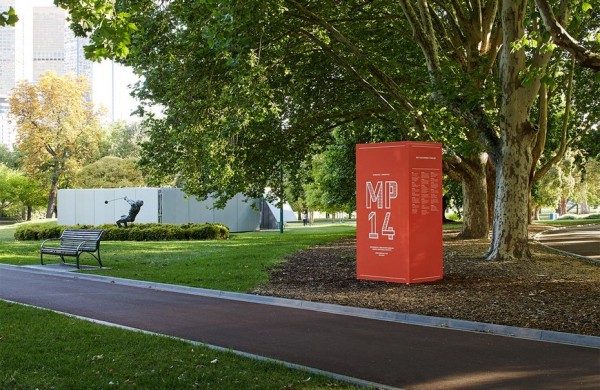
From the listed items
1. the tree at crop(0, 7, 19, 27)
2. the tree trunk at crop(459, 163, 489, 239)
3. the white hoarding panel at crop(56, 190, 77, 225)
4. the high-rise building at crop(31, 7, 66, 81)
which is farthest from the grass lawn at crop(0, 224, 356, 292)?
the high-rise building at crop(31, 7, 66, 81)

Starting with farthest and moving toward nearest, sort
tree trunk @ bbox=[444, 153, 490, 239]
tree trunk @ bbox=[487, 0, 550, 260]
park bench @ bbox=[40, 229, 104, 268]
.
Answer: tree trunk @ bbox=[444, 153, 490, 239] < park bench @ bbox=[40, 229, 104, 268] < tree trunk @ bbox=[487, 0, 550, 260]

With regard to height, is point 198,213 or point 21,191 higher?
point 21,191

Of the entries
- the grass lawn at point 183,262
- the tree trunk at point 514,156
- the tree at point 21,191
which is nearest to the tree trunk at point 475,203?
the grass lawn at point 183,262

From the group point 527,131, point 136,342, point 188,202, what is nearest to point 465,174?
point 527,131

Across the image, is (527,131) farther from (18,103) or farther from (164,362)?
(18,103)

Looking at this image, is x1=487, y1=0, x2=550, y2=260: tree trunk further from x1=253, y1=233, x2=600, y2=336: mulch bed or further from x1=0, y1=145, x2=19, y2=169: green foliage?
x1=0, y1=145, x2=19, y2=169: green foliage

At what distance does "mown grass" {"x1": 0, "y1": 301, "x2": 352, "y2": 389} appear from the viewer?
6.42 metres

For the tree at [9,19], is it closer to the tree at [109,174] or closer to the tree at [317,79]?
the tree at [317,79]

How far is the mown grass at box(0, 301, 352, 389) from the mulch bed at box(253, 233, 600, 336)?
4222 mm

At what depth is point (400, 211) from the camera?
14484mm

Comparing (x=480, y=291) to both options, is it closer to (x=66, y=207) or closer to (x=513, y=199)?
(x=513, y=199)

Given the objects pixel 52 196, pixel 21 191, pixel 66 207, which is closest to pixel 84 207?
pixel 66 207

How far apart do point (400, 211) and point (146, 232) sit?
72.4 feet

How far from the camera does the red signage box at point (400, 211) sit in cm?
1438
